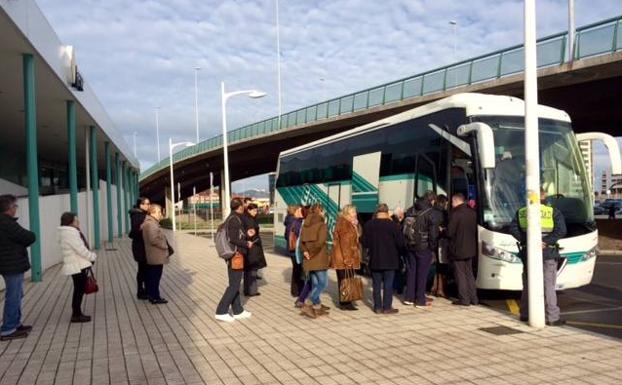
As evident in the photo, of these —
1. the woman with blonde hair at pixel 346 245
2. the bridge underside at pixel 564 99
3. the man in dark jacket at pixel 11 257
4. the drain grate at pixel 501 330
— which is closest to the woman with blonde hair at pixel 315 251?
the woman with blonde hair at pixel 346 245

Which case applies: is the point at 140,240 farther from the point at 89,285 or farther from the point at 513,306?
the point at 513,306

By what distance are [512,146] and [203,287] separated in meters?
6.67

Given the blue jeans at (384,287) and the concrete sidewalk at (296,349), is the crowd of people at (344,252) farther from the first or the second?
the concrete sidewalk at (296,349)

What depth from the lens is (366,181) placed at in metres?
13.5

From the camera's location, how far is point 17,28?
434 inches

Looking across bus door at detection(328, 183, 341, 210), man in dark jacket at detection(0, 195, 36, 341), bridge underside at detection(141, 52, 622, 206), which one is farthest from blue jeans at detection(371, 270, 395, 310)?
bridge underside at detection(141, 52, 622, 206)

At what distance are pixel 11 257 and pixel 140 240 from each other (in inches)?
116

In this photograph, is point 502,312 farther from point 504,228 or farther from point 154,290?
point 154,290

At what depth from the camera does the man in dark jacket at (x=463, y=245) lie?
8.80 m

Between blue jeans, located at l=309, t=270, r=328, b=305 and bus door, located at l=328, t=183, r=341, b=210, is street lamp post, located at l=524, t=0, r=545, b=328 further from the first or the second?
bus door, located at l=328, t=183, r=341, b=210

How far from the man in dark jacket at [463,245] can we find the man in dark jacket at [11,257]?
19.5 feet

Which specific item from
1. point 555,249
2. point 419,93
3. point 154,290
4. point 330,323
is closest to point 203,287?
point 154,290

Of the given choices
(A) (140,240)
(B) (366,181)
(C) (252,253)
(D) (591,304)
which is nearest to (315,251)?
(C) (252,253)

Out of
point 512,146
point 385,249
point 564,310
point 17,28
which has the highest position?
point 17,28
